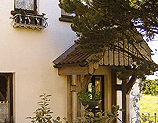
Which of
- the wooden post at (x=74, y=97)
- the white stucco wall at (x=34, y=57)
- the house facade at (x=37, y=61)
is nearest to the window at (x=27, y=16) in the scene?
the house facade at (x=37, y=61)

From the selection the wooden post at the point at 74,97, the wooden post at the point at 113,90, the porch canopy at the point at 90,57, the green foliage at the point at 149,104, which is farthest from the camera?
the green foliage at the point at 149,104

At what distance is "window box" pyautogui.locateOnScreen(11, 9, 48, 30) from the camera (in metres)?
6.10

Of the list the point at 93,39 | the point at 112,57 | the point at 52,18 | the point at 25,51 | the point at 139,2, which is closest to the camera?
the point at 139,2

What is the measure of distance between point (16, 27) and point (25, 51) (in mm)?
644

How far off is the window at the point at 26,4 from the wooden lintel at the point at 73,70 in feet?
5.85

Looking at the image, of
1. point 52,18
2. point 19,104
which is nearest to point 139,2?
point 52,18

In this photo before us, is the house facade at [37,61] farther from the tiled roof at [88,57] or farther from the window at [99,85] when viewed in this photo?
the window at [99,85]

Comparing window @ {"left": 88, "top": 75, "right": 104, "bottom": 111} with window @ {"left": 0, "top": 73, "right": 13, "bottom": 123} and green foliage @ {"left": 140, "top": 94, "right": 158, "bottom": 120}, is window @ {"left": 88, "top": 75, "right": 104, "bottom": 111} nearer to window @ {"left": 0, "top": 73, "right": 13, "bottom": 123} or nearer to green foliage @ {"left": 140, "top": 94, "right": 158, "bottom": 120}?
window @ {"left": 0, "top": 73, "right": 13, "bottom": 123}

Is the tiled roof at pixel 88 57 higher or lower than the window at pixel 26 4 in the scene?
lower

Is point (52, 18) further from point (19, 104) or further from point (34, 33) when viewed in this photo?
point (19, 104)

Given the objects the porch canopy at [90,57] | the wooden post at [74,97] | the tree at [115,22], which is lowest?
the wooden post at [74,97]

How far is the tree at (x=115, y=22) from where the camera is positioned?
13.1 ft

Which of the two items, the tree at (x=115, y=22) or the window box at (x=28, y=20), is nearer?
the tree at (x=115, y=22)

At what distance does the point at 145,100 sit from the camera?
15.6 m
